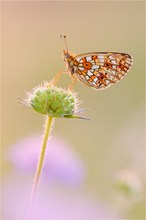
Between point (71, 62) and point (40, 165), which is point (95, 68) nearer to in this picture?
point (71, 62)

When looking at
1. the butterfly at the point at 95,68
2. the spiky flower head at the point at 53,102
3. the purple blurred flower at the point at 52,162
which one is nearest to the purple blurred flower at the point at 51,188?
the purple blurred flower at the point at 52,162

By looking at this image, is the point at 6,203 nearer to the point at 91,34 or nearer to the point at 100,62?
the point at 100,62

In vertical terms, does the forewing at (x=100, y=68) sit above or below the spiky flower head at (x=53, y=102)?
above

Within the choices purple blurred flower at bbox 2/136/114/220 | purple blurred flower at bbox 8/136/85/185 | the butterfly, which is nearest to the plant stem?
purple blurred flower at bbox 2/136/114/220

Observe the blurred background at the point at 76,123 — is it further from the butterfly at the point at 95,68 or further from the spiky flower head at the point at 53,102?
the butterfly at the point at 95,68

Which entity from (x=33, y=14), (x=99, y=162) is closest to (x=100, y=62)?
(x=99, y=162)
